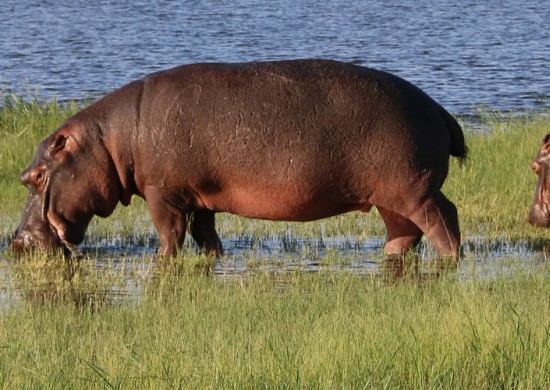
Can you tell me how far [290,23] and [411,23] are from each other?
2.70 metres

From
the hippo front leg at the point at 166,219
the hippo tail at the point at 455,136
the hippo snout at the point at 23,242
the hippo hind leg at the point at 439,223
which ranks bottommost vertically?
the hippo snout at the point at 23,242

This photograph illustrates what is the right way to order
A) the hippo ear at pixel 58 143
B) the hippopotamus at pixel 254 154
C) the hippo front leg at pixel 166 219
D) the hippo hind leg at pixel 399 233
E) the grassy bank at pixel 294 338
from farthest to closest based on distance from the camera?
the hippo ear at pixel 58 143, the hippo hind leg at pixel 399 233, the hippo front leg at pixel 166 219, the hippopotamus at pixel 254 154, the grassy bank at pixel 294 338

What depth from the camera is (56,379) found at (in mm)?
5238

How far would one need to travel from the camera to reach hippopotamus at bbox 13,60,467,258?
27.3 ft

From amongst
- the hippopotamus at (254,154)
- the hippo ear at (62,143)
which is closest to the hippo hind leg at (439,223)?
the hippopotamus at (254,154)

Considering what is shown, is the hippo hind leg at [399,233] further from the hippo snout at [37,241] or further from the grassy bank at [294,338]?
the hippo snout at [37,241]

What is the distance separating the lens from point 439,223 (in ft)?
27.6

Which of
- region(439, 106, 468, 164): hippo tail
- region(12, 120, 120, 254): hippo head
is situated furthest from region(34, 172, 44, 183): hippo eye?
region(439, 106, 468, 164): hippo tail

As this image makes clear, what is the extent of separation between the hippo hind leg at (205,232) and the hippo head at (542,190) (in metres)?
2.15

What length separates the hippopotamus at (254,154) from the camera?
8.31 m

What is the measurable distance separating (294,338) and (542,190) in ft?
12.8

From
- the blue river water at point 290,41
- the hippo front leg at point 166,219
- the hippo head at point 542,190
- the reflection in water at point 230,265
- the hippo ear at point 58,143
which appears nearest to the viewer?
the reflection in water at point 230,265

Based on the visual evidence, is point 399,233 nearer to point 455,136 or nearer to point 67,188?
point 455,136

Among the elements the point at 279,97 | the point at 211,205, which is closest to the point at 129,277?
the point at 211,205
